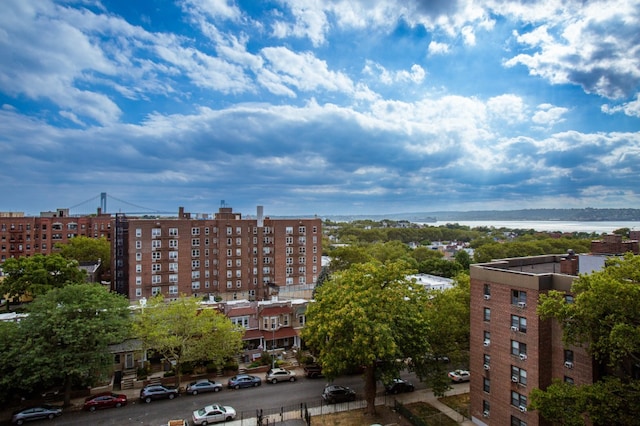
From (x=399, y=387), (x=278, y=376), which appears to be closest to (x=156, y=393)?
(x=278, y=376)

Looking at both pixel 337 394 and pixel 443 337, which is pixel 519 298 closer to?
pixel 443 337

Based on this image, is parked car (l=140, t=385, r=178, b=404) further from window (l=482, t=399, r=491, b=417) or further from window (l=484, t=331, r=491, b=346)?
window (l=484, t=331, r=491, b=346)

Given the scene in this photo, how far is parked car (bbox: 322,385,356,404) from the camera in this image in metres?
36.3

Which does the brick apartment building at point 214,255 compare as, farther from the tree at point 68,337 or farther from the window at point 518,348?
the window at point 518,348

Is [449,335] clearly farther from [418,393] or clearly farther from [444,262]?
[444,262]

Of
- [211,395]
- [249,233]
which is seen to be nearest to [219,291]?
[249,233]

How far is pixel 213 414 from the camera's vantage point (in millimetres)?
32344

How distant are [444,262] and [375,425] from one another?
65.4 m

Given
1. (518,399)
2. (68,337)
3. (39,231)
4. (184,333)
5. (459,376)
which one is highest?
(39,231)

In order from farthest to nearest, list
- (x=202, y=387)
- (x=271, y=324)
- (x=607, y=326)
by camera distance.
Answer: (x=271, y=324) < (x=202, y=387) < (x=607, y=326)

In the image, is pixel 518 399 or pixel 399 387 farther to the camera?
pixel 399 387

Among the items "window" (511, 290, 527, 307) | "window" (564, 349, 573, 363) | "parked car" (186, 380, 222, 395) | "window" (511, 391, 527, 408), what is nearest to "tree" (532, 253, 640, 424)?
"window" (564, 349, 573, 363)

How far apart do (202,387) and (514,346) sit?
1150 inches

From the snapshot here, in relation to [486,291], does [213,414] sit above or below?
below
